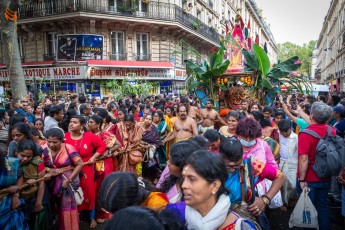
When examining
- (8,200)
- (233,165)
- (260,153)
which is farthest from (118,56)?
(233,165)

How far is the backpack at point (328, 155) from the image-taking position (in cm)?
334

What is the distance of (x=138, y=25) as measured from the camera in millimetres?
19141

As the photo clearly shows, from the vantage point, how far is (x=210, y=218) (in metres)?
1.75

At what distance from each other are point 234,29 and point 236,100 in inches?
141

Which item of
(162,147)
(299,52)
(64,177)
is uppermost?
(299,52)

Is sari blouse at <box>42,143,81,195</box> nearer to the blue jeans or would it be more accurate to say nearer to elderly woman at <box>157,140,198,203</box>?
elderly woman at <box>157,140,198,203</box>

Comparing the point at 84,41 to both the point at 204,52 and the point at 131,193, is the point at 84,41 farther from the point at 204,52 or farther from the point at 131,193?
the point at 131,193

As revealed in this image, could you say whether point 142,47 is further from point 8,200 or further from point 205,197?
point 205,197

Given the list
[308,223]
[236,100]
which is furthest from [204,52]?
[308,223]

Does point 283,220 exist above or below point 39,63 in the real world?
below

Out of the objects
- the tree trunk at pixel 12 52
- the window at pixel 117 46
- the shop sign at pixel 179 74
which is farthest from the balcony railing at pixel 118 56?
the tree trunk at pixel 12 52

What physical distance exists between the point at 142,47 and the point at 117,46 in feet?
6.01

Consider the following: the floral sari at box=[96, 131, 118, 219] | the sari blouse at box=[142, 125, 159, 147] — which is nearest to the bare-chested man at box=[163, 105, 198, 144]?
the sari blouse at box=[142, 125, 159, 147]

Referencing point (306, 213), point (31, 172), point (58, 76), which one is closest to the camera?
point (31, 172)
